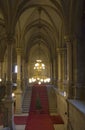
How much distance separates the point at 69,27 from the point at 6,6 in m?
3.91

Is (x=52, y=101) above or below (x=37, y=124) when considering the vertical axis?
above

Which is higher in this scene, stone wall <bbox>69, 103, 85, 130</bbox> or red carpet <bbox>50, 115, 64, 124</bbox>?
stone wall <bbox>69, 103, 85, 130</bbox>

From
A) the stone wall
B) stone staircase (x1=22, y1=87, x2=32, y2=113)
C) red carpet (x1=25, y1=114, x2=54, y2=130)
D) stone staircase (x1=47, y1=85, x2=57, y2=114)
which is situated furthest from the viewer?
stone staircase (x1=47, y1=85, x2=57, y2=114)

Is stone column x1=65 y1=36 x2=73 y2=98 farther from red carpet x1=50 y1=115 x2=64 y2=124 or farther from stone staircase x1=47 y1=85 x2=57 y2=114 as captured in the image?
stone staircase x1=47 y1=85 x2=57 y2=114

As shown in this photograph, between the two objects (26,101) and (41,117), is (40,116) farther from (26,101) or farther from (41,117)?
(26,101)

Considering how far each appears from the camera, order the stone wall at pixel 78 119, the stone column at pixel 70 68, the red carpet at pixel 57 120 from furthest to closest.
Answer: the red carpet at pixel 57 120, the stone column at pixel 70 68, the stone wall at pixel 78 119

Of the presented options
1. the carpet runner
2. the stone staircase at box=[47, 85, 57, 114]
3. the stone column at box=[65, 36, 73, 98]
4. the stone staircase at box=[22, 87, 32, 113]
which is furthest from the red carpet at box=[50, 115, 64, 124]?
the stone column at box=[65, 36, 73, 98]

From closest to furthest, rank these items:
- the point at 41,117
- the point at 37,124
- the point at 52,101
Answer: the point at 37,124 → the point at 41,117 → the point at 52,101

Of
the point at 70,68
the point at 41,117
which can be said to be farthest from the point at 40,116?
the point at 70,68

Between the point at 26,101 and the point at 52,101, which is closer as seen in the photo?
the point at 26,101

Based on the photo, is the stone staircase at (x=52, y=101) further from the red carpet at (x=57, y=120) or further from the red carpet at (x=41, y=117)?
the red carpet at (x=57, y=120)

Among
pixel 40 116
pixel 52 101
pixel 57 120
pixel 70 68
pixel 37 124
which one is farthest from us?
pixel 52 101

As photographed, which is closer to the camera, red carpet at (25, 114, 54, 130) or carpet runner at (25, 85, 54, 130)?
red carpet at (25, 114, 54, 130)

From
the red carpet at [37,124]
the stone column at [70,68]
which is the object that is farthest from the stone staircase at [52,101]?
the stone column at [70,68]
